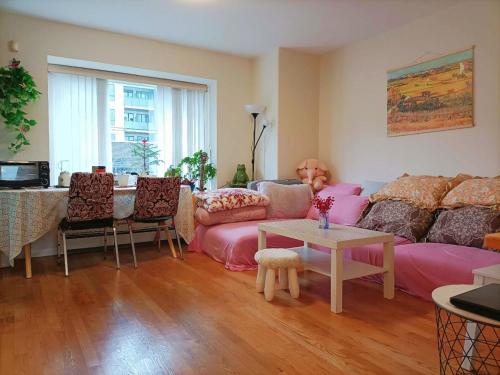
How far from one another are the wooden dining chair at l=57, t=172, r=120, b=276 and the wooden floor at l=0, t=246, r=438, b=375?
44 centimetres

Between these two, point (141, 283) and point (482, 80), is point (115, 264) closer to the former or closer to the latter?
point (141, 283)

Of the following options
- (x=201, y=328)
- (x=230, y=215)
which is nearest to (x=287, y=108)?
(x=230, y=215)

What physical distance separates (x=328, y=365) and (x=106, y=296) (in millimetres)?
1648

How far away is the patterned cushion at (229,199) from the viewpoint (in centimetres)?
380

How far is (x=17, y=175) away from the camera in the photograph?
3.29 metres

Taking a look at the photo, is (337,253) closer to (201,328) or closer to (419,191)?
(201,328)

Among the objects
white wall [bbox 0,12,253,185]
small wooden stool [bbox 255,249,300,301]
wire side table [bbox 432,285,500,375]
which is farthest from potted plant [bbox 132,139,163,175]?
wire side table [bbox 432,285,500,375]

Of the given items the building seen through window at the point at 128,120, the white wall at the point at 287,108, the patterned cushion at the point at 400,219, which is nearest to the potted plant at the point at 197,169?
the building seen through window at the point at 128,120

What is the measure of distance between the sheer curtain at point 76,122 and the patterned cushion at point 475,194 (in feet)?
12.2

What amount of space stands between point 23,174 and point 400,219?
3.34 m

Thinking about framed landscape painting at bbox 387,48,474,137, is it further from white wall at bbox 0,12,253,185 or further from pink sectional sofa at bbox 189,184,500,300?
white wall at bbox 0,12,253,185

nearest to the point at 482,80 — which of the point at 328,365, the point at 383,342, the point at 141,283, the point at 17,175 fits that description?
the point at 383,342

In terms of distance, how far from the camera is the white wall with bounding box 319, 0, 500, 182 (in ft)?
10.3

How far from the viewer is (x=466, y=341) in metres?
1.67
